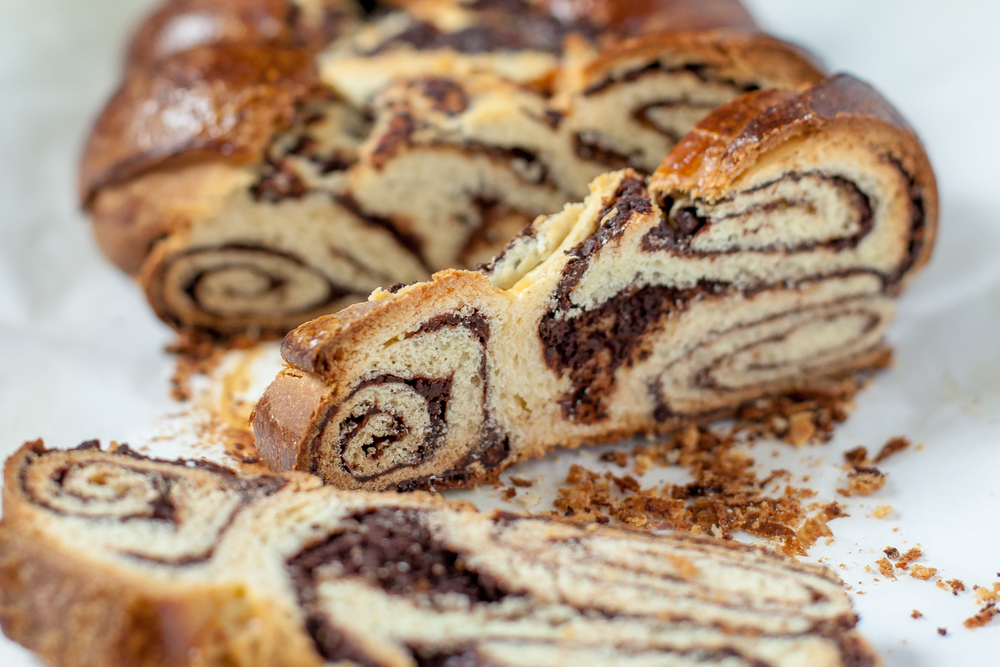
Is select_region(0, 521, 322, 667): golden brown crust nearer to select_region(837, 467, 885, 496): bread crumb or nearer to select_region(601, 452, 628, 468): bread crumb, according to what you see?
select_region(601, 452, 628, 468): bread crumb

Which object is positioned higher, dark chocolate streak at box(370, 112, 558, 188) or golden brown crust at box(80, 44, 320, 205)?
golden brown crust at box(80, 44, 320, 205)

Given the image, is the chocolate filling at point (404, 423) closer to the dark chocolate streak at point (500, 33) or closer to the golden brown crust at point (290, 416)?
the golden brown crust at point (290, 416)

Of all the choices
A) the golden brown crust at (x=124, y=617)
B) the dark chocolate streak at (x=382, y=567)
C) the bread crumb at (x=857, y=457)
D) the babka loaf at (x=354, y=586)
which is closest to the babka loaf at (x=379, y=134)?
the bread crumb at (x=857, y=457)

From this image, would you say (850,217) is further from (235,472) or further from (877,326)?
(235,472)

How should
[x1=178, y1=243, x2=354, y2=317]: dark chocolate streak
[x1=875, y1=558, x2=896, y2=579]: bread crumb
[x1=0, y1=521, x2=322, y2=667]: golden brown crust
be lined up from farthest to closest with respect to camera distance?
[x1=178, y1=243, x2=354, y2=317]: dark chocolate streak → [x1=875, y1=558, x2=896, y2=579]: bread crumb → [x1=0, y1=521, x2=322, y2=667]: golden brown crust

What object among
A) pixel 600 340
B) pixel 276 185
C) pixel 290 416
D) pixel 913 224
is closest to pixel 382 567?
pixel 290 416

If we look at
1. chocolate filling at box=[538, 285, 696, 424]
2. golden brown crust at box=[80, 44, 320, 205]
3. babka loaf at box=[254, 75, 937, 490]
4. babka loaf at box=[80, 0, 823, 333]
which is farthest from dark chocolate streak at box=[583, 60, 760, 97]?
golden brown crust at box=[80, 44, 320, 205]
